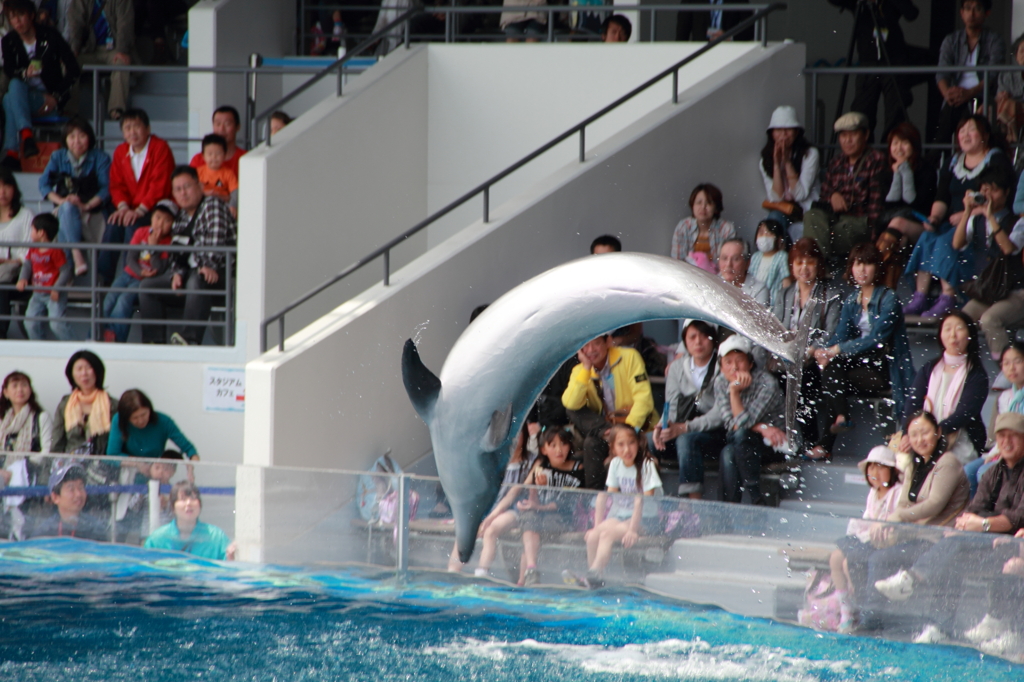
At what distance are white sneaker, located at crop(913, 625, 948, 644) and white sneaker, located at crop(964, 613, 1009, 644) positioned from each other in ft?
0.32

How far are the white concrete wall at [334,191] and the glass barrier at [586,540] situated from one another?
2746 mm

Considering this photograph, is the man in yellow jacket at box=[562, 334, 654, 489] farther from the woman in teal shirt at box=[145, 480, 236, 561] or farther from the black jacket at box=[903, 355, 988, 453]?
the woman in teal shirt at box=[145, 480, 236, 561]

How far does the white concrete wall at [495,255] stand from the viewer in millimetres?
7883

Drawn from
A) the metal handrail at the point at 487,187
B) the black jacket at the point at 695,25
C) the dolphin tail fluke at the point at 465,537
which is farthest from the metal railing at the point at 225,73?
the dolphin tail fluke at the point at 465,537

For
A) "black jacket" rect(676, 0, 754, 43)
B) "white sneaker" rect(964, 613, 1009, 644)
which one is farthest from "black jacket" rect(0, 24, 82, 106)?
"white sneaker" rect(964, 613, 1009, 644)

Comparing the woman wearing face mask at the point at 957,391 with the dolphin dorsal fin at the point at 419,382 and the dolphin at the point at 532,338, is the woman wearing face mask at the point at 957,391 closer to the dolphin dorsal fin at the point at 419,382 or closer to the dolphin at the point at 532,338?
the dolphin at the point at 532,338

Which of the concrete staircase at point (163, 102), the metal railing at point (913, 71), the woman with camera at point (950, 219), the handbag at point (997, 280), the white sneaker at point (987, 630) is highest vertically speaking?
the concrete staircase at point (163, 102)

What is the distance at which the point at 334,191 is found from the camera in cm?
933

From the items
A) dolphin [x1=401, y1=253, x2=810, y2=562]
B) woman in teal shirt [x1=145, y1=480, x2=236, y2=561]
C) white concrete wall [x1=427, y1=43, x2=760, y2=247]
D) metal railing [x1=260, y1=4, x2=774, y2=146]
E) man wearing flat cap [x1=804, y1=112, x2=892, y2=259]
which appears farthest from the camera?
white concrete wall [x1=427, y1=43, x2=760, y2=247]

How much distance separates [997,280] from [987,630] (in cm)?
322

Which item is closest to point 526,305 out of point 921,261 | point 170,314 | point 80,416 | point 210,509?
point 210,509

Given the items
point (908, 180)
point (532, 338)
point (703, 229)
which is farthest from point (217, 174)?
point (532, 338)

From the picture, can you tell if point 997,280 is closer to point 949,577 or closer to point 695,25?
point 949,577

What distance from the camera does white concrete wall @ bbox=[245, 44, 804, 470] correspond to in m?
7.88
